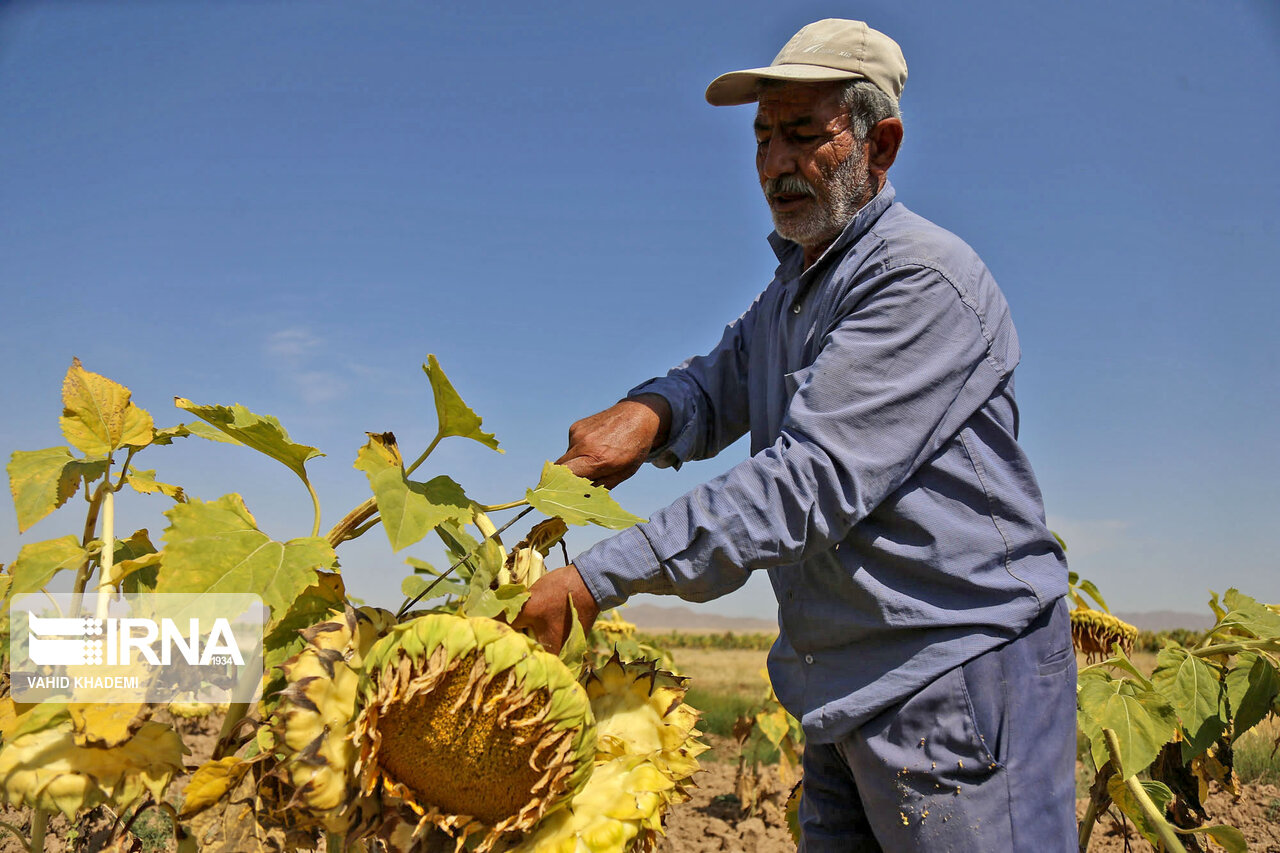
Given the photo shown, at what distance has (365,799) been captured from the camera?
1212 mm

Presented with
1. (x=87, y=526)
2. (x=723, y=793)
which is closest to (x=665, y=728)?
(x=87, y=526)

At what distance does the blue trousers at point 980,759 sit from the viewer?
2064mm

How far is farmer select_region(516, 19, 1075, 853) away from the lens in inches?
71.1

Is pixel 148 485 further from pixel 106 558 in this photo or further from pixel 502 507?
pixel 502 507

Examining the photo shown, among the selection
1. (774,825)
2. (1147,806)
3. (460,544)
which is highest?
(460,544)

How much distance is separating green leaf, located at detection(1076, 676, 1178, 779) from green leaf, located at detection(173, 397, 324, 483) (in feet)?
7.87

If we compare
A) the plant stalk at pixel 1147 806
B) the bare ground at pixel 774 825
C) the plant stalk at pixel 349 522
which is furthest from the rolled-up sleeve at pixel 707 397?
the bare ground at pixel 774 825

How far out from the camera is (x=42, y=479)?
1587mm

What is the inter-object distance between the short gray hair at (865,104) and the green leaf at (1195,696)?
2.08 m

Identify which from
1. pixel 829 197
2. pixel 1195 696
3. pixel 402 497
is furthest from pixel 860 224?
pixel 1195 696

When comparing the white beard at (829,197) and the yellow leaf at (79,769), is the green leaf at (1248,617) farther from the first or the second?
the yellow leaf at (79,769)

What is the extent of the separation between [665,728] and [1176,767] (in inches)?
131

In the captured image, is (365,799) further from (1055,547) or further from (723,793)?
(723,793)

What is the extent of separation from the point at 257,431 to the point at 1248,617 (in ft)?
11.7
